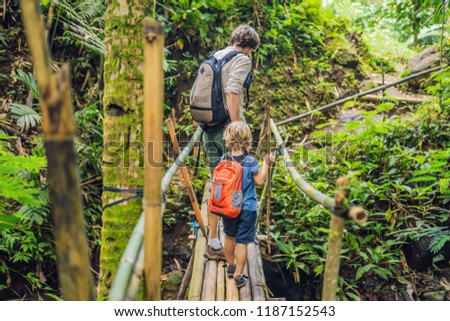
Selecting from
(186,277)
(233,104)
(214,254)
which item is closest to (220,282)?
(214,254)

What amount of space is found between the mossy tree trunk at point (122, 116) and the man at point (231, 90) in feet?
3.03

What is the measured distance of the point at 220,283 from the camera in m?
3.11

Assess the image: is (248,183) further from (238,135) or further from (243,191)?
(238,135)

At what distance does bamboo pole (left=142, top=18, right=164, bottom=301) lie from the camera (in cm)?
127

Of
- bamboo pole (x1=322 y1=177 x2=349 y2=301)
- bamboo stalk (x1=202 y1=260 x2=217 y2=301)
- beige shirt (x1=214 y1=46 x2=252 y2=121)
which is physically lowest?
bamboo stalk (x1=202 y1=260 x2=217 y2=301)

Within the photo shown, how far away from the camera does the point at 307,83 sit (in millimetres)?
7633

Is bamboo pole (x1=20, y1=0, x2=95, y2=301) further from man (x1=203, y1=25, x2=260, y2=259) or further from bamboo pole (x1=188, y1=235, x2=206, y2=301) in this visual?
man (x1=203, y1=25, x2=260, y2=259)

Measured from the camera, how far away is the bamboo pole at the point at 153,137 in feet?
4.17

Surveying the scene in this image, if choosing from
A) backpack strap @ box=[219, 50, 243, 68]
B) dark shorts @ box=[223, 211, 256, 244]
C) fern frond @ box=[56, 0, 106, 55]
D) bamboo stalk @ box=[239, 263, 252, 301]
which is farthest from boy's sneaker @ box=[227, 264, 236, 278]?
fern frond @ box=[56, 0, 106, 55]

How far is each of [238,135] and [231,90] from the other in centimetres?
45

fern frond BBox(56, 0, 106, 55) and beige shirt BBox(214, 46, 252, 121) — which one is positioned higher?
fern frond BBox(56, 0, 106, 55)

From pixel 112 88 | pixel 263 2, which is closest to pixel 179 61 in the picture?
pixel 263 2

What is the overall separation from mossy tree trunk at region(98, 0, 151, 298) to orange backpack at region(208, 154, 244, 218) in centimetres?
62

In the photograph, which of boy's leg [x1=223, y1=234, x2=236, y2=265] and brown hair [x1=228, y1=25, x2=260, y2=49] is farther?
brown hair [x1=228, y1=25, x2=260, y2=49]
